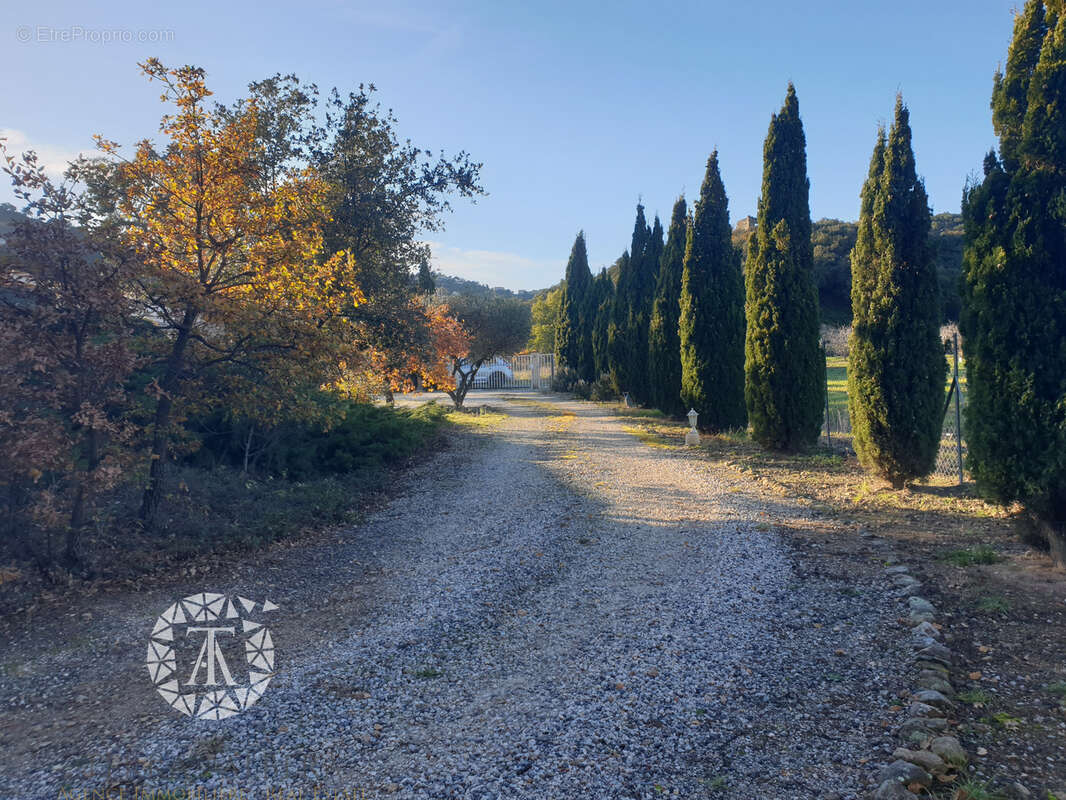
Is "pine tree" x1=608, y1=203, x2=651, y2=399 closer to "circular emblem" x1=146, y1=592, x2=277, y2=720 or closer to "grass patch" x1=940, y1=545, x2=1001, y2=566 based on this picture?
"grass patch" x1=940, y1=545, x2=1001, y2=566

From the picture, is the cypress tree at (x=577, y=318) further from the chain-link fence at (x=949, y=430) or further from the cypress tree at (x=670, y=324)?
the chain-link fence at (x=949, y=430)

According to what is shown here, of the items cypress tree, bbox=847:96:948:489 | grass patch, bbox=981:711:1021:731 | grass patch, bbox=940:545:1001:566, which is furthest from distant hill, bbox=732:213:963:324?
grass patch, bbox=981:711:1021:731

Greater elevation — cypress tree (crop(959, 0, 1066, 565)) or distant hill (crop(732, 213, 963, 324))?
distant hill (crop(732, 213, 963, 324))

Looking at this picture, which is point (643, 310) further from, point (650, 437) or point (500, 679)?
point (500, 679)

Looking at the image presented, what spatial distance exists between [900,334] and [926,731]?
22.5 ft

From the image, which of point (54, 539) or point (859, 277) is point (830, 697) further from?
point (859, 277)

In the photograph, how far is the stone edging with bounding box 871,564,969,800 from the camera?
2.63 meters

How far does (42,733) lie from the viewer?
326cm

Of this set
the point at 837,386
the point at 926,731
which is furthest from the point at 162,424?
the point at 837,386

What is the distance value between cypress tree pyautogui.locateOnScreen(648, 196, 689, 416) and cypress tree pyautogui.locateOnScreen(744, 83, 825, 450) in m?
7.10

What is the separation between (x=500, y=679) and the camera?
3.78m

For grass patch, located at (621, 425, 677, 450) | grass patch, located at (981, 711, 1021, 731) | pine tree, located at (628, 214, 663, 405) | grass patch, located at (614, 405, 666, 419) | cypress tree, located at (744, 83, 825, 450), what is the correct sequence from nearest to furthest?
grass patch, located at (981, 711, 1021, 731) → cypress tree, located at (744, 83, 825, 450) → grass patch, located at (621, 425, 677, 450) → grass patch, located at (614, 405, 666, 419) → pine tree, located at (628, 214, 663, 405)

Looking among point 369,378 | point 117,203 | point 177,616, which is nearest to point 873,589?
point 177,616

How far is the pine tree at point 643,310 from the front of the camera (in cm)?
2372
